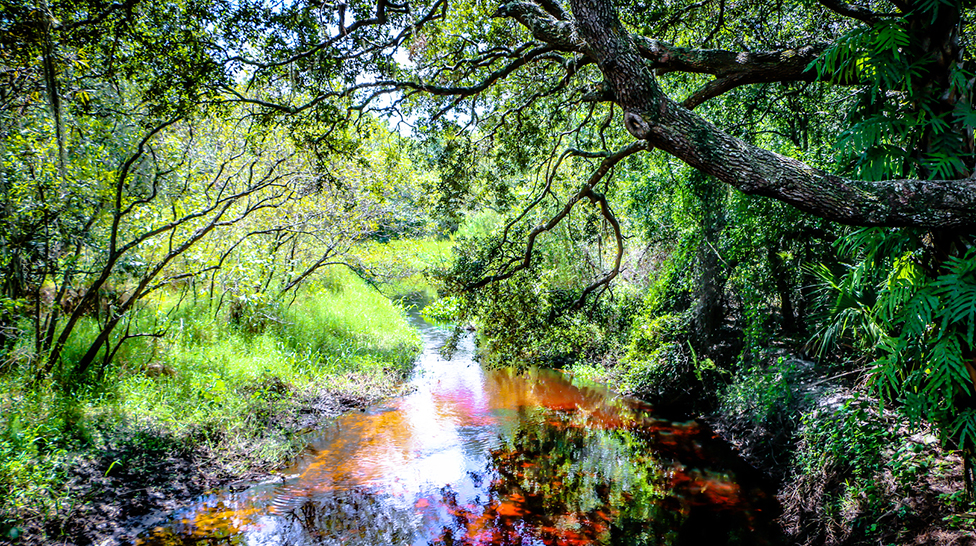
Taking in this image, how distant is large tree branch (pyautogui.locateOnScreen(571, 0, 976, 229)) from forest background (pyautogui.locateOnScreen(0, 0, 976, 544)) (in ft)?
0.05

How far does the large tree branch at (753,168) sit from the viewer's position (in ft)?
9.13

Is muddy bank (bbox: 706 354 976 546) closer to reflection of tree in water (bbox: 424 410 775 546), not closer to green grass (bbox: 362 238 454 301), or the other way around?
reflection of tree in water (bbox: 424 410 775 546)

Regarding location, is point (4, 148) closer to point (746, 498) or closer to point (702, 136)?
point (702, 136)

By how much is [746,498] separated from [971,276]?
4394mm

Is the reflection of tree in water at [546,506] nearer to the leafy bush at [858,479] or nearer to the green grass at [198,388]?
the leafy bush at [858,479]

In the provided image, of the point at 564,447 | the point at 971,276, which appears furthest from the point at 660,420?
the point at 971,276

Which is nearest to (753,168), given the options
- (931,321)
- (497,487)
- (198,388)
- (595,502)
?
(931,321)

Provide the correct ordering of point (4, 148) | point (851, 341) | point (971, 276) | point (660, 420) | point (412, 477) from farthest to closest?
1. point (660, 420)
2. point (412, 477)
3. point (851, 341)
4. point (4, 148)
5. point (971, 276)

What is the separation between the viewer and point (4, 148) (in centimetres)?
525

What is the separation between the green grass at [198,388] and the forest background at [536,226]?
0.15ft

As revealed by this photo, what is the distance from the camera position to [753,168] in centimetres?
309

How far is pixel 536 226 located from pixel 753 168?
4110 mm

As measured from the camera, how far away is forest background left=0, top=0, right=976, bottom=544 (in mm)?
3127

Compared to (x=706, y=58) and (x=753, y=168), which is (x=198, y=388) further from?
(x=706, y=58)
